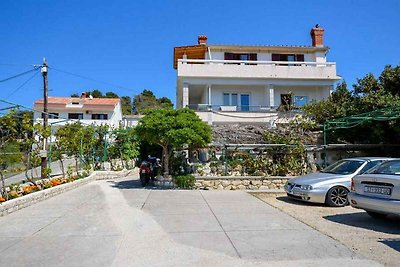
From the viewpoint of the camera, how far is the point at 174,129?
43.1ft

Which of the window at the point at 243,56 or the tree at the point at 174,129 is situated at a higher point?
the window at the point at 243,56

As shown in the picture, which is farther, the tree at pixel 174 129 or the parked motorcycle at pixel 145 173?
the parked motorcycle at pixel 145 173

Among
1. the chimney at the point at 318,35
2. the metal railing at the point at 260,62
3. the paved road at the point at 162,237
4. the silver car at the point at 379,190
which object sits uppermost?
the chimney at the point at 318,35

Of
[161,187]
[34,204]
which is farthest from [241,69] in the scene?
[34,204]

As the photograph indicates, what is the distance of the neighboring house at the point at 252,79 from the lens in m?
24.5

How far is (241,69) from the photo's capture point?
2523cm

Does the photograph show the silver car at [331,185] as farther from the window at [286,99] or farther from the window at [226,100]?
the window at [226,100]

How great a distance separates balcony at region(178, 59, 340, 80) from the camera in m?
24.8

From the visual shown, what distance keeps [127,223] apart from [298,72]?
2147cm

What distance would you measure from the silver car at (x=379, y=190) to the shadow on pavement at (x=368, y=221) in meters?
0.27

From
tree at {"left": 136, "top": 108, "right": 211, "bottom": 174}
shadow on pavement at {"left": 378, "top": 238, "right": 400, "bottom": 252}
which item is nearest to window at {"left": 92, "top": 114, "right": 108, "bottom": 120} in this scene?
tree at {"left": 136, "top": 108, "right": 211, "bottom": 174}

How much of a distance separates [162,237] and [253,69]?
2090 cm

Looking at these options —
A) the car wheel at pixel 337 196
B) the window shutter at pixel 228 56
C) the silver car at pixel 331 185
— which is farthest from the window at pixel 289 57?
the car wheel at pixel 337 196

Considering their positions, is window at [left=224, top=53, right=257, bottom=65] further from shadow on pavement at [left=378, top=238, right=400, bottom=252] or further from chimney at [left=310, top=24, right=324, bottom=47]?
shadow on pavement at [left=378, top=238, right=400, bottom=252]
